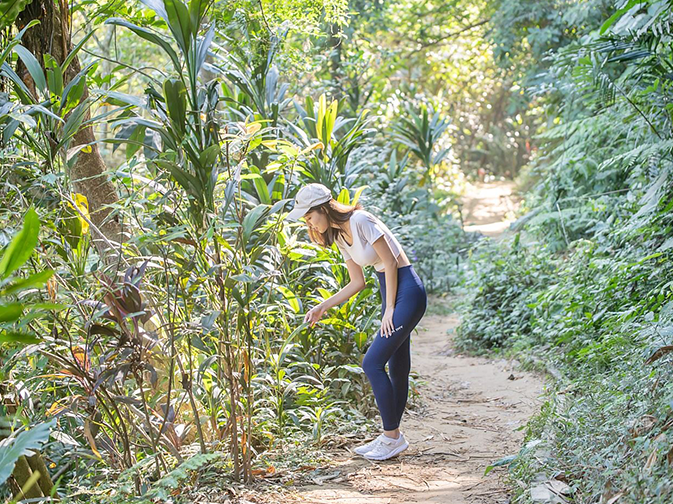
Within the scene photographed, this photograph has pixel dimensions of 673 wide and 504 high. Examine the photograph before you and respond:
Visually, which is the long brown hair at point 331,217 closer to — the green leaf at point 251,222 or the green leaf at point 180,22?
the green leaf at point 251,222

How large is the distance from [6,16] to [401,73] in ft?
44.2

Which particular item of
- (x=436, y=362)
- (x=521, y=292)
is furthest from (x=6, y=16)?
(x=521, y=292)

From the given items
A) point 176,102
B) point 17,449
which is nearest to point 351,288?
point 176,102

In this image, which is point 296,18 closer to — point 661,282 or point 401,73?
point 661,282

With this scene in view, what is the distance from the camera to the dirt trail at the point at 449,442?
2781mm

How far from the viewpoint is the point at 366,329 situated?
418 cm

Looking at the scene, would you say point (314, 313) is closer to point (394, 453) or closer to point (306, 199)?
point (306, 199)

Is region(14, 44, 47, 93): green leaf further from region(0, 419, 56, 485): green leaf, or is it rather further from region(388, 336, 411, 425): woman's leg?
region(388, 336, 411, 425): woman's leg

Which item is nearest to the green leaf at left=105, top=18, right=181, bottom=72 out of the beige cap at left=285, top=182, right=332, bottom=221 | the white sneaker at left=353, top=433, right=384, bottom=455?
the beige cap at left=285, top=182, right=332, bottom=221

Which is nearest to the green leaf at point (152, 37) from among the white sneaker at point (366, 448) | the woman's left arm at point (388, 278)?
the woman's left arm at point (388, 278)

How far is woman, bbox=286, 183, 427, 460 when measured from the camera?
121 inches

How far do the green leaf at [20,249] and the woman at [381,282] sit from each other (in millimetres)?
1763

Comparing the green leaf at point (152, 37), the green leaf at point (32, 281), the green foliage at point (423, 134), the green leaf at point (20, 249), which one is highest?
the green leaf at point (152, 37)

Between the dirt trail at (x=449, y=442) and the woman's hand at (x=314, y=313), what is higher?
the woman's hand at (x=314, y=313)
